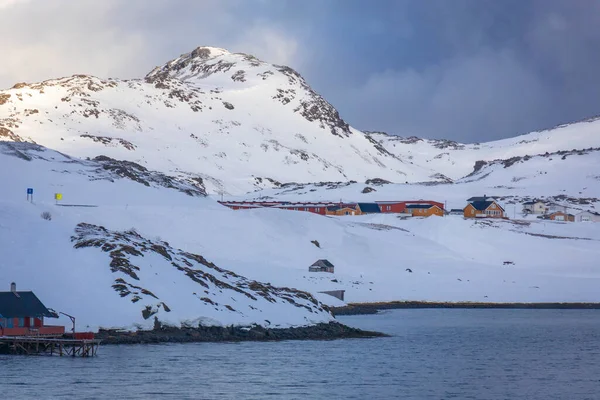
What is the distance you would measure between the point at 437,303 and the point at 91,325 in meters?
41.5

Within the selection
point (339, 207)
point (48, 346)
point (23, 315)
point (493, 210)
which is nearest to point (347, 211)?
point (339, 207)

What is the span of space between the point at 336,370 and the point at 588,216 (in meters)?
112

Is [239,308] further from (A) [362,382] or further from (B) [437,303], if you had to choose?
(B) [437,303]

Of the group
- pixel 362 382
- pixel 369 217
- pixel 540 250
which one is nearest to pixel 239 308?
pixel 362 382

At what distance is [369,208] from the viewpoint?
158 meters

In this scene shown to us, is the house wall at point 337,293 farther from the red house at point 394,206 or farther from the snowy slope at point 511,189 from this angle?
the snowy slope at point 511,189

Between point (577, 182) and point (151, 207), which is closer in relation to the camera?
point (151, 207)

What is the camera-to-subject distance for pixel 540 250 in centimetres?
11444

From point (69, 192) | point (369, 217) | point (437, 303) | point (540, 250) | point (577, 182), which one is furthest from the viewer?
point (577, 182)

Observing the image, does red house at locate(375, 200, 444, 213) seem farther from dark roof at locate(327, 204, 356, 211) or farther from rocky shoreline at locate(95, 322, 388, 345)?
rocky shoreline at locate(95, 322, 388, 345)

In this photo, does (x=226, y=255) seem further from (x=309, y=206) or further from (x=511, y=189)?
(x=511, y=189)

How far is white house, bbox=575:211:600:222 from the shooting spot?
15325cm

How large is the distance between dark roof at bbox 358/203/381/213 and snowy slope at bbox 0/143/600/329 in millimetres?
17274

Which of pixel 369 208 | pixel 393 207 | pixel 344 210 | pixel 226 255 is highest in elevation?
pixel 393 207
